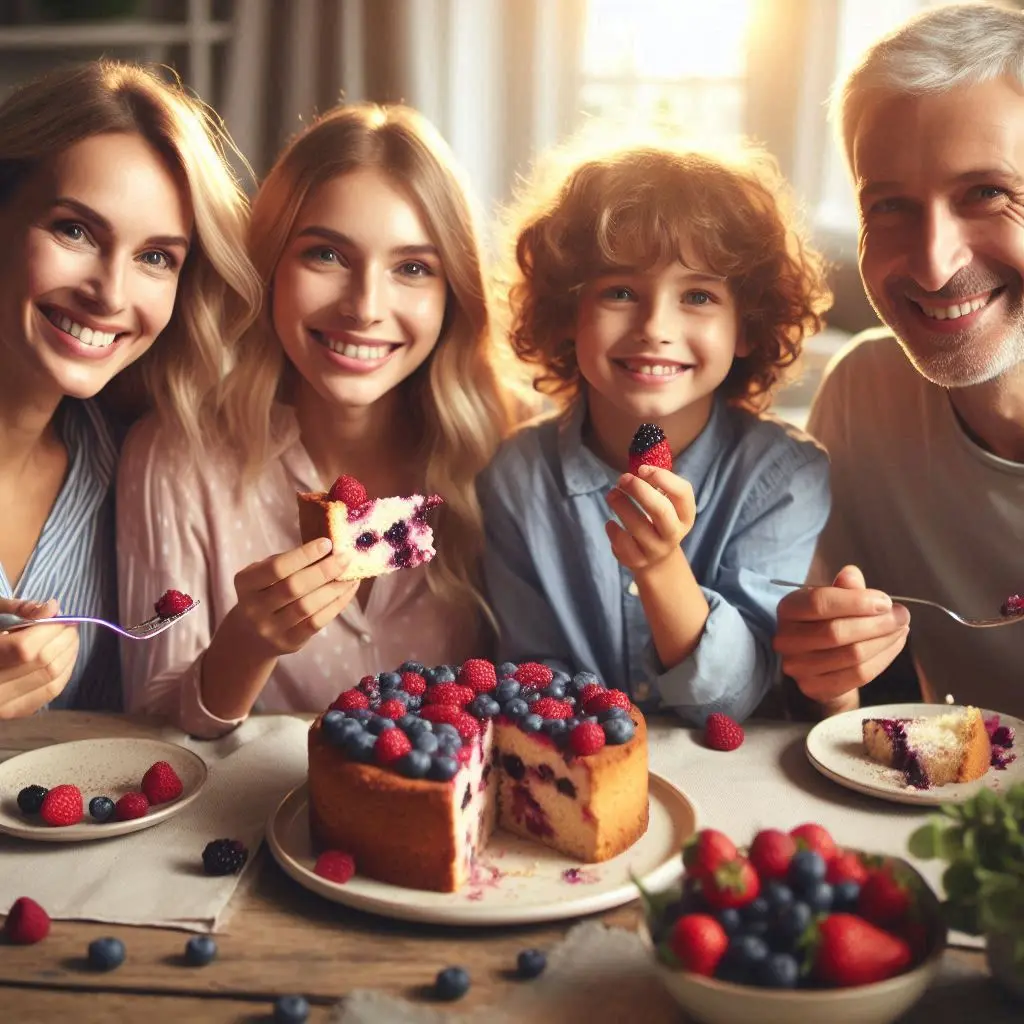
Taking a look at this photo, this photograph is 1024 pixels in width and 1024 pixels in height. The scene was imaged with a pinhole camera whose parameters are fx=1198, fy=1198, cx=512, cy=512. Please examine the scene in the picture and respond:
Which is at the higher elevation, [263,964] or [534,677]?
[534,677]

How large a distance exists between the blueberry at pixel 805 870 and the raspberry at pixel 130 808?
0.94 meters

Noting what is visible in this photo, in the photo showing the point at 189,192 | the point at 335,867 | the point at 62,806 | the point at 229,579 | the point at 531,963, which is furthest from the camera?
the point at 229,579

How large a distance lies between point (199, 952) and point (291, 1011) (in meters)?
0.18

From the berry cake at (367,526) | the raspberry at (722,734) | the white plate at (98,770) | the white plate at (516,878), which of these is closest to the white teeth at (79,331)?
the berry cake at (367,526)

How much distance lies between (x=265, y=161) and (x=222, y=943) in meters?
4.57

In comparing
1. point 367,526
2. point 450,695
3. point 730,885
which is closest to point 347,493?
point 367,526

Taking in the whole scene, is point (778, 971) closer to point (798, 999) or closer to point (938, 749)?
point (798, 999)

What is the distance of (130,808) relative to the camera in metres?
1.70

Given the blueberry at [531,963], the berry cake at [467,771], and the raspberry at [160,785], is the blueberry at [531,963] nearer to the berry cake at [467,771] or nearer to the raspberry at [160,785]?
the berry cake at [467,771]

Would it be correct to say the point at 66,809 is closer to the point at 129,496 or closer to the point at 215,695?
the point at 215,695

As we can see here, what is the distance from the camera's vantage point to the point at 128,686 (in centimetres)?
243

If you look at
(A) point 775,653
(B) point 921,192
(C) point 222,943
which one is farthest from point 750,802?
(B) point 921,192

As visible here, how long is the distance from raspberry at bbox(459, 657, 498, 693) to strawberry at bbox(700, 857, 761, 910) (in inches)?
25.4

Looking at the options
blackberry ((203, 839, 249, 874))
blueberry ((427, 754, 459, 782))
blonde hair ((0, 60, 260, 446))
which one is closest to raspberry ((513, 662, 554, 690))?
blueberry ((427, 754, 459, 782))
